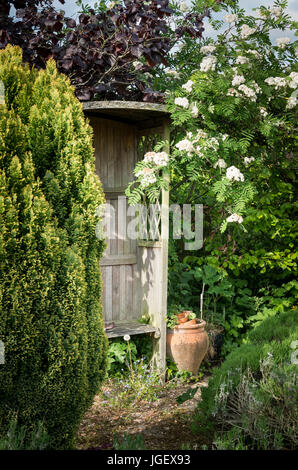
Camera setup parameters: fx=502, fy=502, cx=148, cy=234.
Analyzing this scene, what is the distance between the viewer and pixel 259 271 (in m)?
6.57

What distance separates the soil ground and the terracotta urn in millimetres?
294

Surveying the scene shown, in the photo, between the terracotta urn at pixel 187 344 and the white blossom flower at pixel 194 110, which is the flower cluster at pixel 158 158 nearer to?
the white blossom flower at pixel 194 110

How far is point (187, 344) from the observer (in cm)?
512

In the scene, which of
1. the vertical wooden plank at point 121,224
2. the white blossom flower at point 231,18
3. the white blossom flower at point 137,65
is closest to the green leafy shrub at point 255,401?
the vertical wooden plank at point 121,224

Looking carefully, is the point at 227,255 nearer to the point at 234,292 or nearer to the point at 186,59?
the point at 234,292

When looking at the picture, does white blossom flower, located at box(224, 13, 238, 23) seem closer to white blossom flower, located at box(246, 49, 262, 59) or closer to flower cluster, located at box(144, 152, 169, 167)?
white blossom flower, located at box(246, 49, 262, 59)

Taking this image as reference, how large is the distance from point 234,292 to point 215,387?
3.22 meters

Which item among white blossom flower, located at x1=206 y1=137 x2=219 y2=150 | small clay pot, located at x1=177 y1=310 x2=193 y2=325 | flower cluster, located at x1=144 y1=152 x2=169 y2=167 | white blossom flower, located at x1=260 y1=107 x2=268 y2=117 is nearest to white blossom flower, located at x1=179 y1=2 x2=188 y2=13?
white blossom flower, located at x1=260 y1=107 x2=268 y2=117

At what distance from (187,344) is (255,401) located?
7.49 ft

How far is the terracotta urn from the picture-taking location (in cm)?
514

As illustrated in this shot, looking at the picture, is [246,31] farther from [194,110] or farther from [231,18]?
[194,110]

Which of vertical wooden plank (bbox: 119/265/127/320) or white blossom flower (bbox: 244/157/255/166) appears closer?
white blossom flower (bbox: 244/157/255/166)
